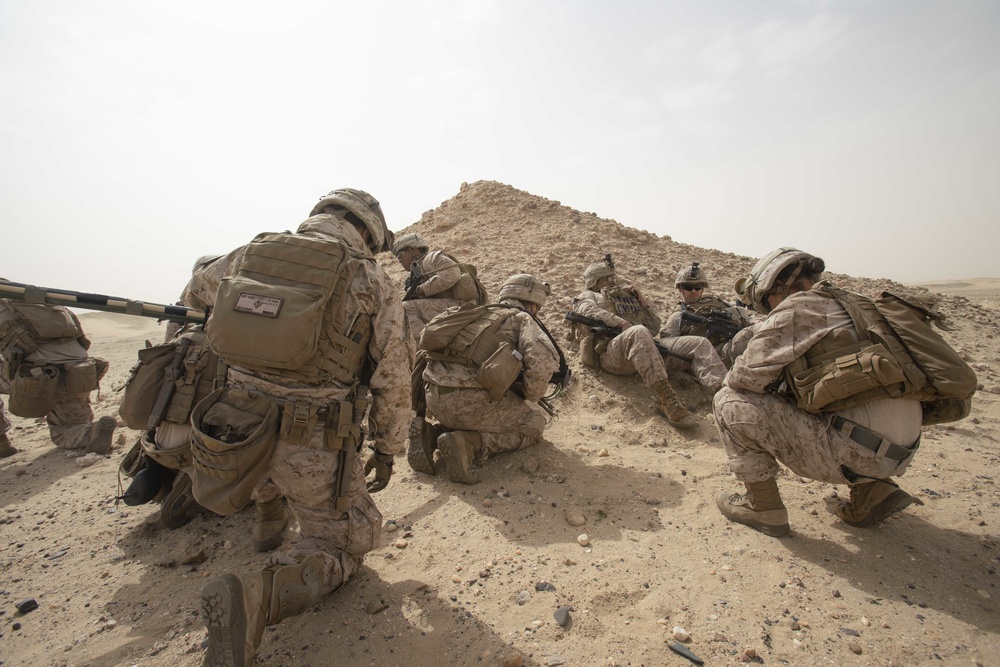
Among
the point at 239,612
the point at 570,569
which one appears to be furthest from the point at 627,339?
the point at 239,612

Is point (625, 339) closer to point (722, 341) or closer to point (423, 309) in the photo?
point (722, 341)

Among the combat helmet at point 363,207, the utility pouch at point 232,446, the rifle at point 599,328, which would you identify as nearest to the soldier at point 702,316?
the rifle at point 599,328

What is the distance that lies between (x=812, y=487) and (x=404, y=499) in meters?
2.87

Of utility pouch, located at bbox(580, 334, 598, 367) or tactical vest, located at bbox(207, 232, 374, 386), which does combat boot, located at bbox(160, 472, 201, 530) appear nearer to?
tactical vest, located at bbox(207, 232, 374, 386)

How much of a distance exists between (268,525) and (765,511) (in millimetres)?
2944

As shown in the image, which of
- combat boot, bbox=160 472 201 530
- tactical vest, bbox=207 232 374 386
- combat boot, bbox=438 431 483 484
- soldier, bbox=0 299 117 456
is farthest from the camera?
soldier, bbox=0 299 117 456

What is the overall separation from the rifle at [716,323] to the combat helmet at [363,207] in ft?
12.8

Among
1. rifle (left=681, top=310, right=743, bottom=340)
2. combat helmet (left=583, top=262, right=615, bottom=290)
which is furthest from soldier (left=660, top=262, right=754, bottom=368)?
combat helmet (left=583, top=262, right=615, bottom=290)

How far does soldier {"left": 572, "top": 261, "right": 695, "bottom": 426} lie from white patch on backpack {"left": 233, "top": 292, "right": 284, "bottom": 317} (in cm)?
377

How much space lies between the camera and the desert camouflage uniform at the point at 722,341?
5.53 meters

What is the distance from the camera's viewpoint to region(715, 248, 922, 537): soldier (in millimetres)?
2617

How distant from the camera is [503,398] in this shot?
13.7 ft

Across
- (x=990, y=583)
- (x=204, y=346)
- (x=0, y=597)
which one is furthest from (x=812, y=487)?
(x=0, y=597)

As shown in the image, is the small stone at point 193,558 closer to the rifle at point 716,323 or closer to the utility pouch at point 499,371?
the utility pouch at point 499,371
